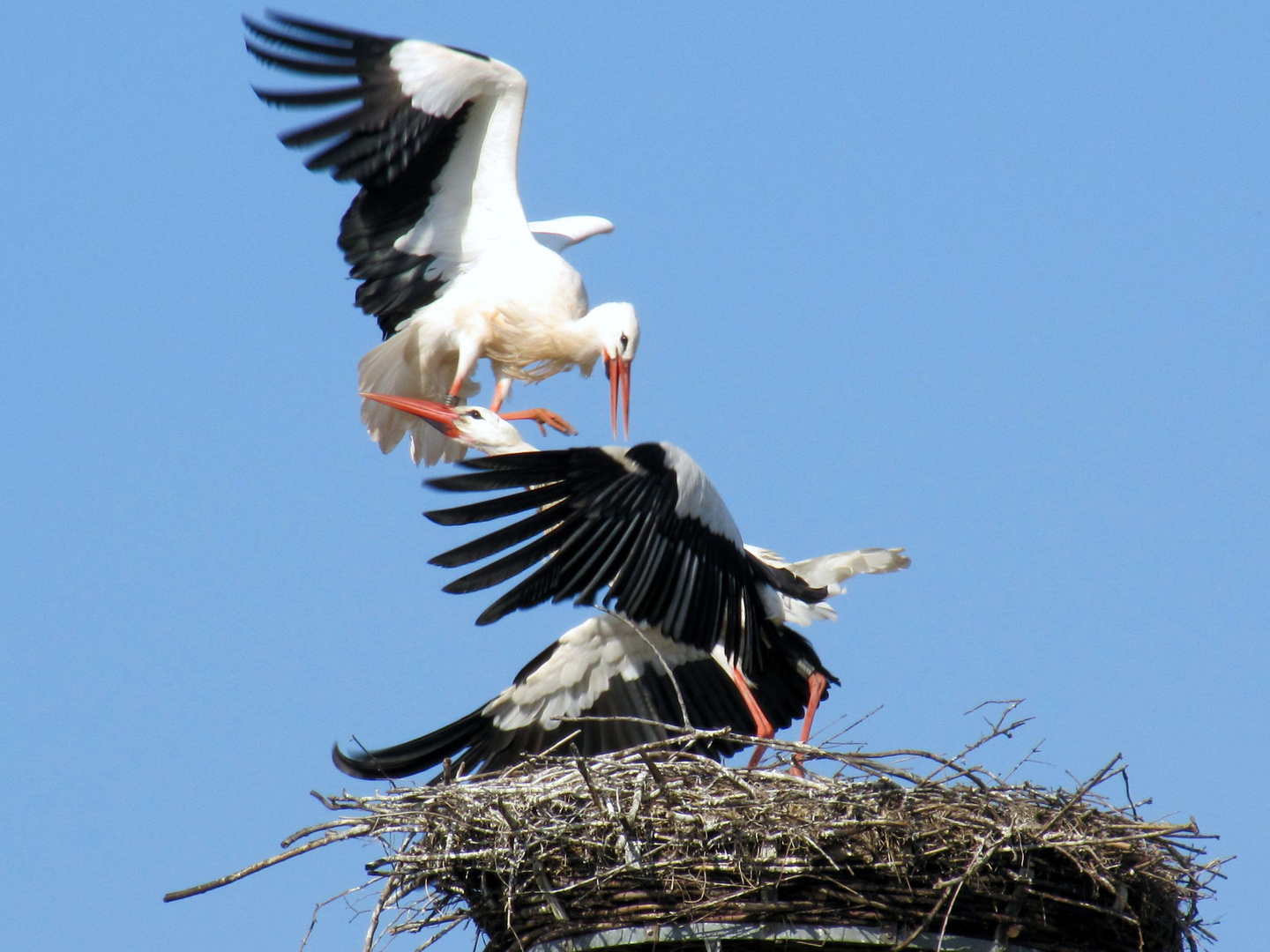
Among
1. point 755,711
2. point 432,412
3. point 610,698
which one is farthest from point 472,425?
point 755,711

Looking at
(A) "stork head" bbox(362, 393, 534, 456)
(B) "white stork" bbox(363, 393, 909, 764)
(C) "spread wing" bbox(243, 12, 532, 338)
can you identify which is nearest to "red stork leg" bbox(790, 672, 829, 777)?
(B) "white stork" bbox(363, 393, 909, 764)

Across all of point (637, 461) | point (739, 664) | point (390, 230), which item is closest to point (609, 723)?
point (739, 664)

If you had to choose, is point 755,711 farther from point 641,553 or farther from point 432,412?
point 432,412

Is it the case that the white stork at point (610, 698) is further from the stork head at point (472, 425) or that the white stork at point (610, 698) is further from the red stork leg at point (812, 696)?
the stork head at point (472, 425)

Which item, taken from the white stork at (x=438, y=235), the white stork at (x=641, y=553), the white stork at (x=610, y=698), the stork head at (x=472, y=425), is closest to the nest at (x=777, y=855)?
the white stork at (x=641, y=553)

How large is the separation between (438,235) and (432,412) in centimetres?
142

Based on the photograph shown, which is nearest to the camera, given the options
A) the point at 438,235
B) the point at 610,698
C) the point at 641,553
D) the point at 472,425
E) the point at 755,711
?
the point at 641,553

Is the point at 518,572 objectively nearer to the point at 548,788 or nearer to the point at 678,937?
the point at 548,788

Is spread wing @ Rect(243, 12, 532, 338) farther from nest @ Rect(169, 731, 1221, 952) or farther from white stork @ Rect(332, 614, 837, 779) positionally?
nest @ Rect(169, 731, 1221, 952)

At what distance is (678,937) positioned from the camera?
5.75 metres

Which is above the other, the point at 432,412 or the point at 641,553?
the point at 432,412

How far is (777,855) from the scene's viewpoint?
580cm

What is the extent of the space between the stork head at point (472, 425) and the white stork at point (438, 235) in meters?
0.68

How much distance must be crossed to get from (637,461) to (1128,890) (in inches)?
90.6
